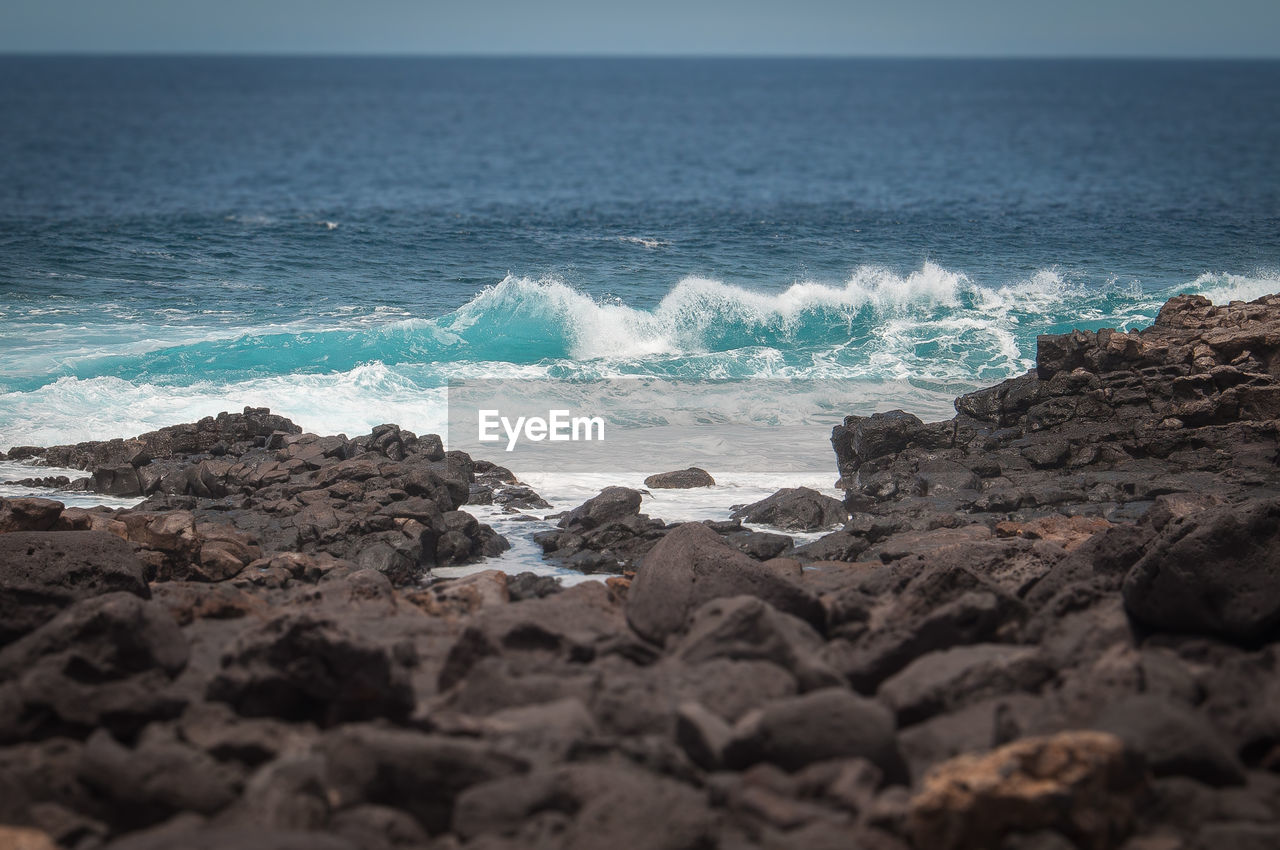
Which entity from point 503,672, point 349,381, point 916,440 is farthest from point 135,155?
point 503,672

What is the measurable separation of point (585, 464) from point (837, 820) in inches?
420

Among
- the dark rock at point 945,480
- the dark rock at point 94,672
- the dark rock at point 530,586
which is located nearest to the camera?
the dark rock at point 94,672

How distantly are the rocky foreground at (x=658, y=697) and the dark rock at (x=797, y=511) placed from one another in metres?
1.94

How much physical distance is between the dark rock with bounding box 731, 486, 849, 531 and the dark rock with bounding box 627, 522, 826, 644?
14.2ft

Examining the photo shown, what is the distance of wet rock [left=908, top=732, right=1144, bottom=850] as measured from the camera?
177 inches

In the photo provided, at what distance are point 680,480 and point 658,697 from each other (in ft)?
27.1

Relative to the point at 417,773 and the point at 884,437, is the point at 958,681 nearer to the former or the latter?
the point at 417,773

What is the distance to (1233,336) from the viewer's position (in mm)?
14844

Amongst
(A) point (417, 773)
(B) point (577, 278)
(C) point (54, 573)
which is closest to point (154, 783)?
(A) point (417, 773)

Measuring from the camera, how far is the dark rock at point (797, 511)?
12.0m

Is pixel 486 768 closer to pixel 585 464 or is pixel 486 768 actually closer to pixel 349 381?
pixel 585 464

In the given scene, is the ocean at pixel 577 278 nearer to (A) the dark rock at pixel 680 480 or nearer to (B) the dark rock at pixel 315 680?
(A) the dark rock at pixel 680 480

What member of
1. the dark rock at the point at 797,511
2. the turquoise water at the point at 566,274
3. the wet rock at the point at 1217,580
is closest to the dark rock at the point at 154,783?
the wet rock at the point at 1217,580

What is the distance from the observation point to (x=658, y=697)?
222 inches
